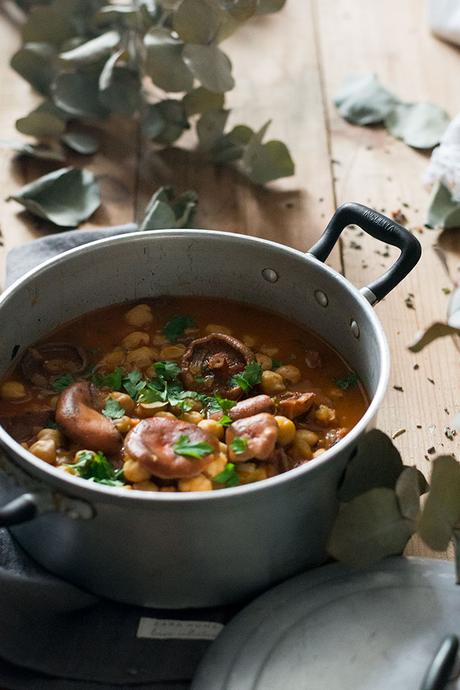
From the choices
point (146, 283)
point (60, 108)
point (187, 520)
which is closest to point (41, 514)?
point (187, 520)

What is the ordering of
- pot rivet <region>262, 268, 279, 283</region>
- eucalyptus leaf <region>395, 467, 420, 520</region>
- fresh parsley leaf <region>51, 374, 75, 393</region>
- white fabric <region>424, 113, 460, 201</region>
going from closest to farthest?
eucalyptus leaf <region>395, 467, 420, 520</region>
fresh parsley leaf <region>51, 374, 75, 393</region>
pot rivet <region>262, 268, 279, 283</region>
white fabric <region>424, 113, 460, 201</region>

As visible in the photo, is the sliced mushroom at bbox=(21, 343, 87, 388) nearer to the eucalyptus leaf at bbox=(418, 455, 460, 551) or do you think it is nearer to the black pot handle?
the black pot handle

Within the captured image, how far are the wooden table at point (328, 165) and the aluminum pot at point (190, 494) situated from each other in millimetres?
279

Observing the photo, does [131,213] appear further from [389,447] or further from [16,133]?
[389,447]

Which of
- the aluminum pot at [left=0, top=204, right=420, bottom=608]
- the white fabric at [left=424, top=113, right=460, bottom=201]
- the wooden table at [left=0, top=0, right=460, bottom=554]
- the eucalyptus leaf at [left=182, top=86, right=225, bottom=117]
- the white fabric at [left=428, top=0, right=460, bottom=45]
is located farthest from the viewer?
the white fabric at [left=428, top=0, right=460, bottom=45]

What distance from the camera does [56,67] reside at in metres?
2.36

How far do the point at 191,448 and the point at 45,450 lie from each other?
210mm

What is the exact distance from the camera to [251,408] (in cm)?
139

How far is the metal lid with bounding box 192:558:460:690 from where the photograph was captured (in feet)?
3.85

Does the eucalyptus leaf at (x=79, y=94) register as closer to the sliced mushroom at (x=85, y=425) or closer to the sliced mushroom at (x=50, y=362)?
the sliced mushroom at (x=50, y=362)

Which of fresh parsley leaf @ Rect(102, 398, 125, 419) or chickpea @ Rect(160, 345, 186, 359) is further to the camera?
chickpea @ Rect(160, 345, 186, 359)

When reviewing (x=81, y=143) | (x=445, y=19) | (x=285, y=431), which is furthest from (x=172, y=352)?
(x=445, y=19)

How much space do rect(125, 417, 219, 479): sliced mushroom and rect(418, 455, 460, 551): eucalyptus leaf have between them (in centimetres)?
28

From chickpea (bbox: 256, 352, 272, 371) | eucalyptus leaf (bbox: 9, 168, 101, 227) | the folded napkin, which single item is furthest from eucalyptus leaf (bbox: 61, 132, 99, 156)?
the folded napkin
